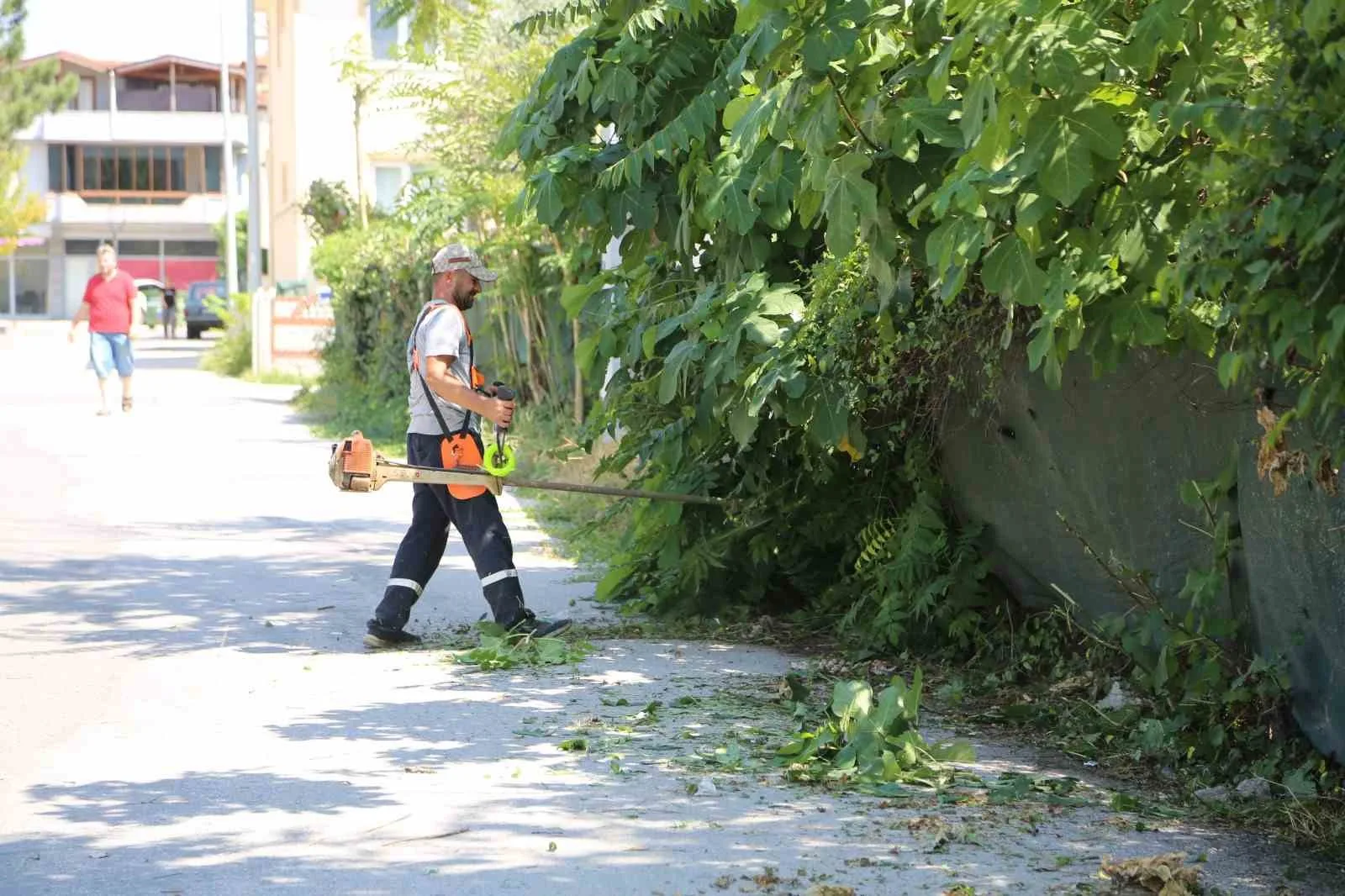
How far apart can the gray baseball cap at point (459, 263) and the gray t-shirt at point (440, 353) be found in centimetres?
18

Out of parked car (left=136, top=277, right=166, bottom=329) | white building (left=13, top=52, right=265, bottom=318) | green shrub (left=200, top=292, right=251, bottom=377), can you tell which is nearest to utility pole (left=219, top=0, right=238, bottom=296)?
green shrub (left=200, top=292, right=251, bottom=377)

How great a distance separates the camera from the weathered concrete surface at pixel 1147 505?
5.41 meters

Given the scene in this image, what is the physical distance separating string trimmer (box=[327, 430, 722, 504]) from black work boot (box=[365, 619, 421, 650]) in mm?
637

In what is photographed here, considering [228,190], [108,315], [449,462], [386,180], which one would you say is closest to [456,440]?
[449,462]

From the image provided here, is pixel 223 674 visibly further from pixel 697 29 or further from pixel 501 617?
pixel 697 29

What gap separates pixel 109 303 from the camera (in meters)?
21.4

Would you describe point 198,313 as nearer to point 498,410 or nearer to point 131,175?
point 131,175

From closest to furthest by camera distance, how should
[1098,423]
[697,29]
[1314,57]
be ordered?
[1314,57] → [1098,423] → [697,29]

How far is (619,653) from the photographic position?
26.0ft

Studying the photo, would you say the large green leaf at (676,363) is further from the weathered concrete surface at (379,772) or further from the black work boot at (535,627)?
the black work boot at (535,627)

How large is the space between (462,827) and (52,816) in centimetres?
126

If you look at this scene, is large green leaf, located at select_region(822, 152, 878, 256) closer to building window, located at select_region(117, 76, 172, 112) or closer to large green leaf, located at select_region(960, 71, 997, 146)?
large green leaf, located at select_region(960, 71, 997, 146)

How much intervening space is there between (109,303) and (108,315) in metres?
0.16

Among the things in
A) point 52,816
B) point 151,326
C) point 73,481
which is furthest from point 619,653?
point 151,326
